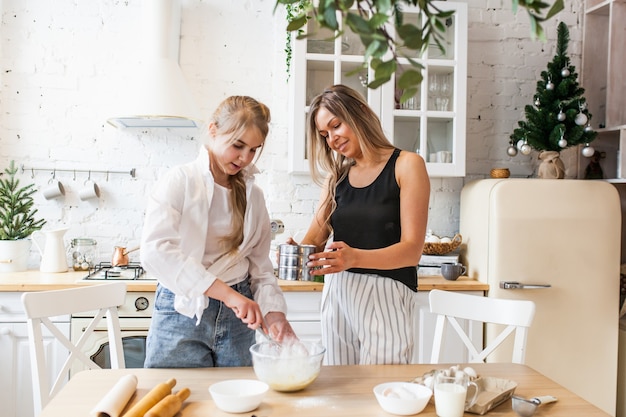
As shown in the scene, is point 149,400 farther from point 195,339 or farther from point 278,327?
point 278,327

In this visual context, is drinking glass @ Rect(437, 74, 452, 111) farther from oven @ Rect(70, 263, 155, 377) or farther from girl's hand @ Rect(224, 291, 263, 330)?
girl's hand @ Rect(224, 291, 263, 330)

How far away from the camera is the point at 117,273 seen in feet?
8.77

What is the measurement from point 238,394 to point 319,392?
20 cm

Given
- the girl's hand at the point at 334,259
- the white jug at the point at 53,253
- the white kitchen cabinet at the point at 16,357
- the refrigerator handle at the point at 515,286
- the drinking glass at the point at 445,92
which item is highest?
the drinking glass at the point at 445,92

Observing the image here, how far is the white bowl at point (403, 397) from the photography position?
1.21 m

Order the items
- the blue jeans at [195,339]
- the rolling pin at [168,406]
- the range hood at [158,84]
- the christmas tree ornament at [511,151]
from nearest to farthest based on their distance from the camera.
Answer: the rolling pin at [168,406]
the blue jeans at [195,339]
the range hood at [158,84]
the christmas tree ornament at [511,151]

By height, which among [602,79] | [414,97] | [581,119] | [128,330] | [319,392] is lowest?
[128,330]

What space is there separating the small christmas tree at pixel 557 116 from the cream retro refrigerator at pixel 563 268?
0.27m

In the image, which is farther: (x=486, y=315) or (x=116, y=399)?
(x=486, y=315)

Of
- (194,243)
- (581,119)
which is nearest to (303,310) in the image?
(194,243)

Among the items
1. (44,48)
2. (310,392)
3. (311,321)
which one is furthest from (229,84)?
(310,392)

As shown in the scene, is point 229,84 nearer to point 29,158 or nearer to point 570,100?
point 29,158

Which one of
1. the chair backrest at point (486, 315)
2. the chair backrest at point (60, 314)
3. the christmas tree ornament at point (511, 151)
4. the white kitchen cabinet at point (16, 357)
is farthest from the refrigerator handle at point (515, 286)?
the white kitchen cabinet at point (16, 357)

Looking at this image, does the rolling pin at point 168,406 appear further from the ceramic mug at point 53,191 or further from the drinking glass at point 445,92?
the drinking glass at point 445,92
